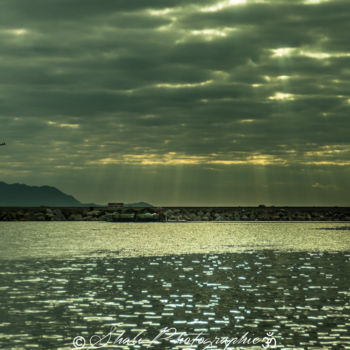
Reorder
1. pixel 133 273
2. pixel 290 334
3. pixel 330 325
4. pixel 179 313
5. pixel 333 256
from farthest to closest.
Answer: pixel 333 256, pixel 133 273, pixel 179 313, pixel 330 325, pixel 290 334

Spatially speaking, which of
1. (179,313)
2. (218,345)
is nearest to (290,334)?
(218,345)

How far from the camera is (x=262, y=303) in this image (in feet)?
120

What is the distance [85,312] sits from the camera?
33156 mm

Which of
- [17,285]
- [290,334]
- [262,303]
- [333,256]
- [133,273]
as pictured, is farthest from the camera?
Answer: [333,256]

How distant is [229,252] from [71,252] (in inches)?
776

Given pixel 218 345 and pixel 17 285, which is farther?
pixel 17 285

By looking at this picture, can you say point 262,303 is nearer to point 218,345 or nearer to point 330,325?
point 330,325

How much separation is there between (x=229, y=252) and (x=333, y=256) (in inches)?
513

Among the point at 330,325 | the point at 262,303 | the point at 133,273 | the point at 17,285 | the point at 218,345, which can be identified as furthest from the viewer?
the point at 133,273

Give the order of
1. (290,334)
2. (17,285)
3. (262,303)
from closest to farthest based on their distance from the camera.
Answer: (290,334), (262,303), (17,285)

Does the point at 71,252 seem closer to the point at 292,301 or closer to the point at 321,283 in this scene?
the point at 321,283

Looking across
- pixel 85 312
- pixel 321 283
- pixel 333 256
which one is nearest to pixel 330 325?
pixel 85 312

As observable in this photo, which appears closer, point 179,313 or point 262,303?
point 179,313

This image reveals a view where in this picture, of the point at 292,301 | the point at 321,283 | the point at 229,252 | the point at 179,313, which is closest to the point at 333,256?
the point at 229,252
